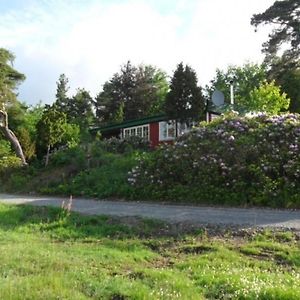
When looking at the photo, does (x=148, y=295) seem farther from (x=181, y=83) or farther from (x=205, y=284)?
(x=181, y=83)

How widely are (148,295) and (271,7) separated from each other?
2874 centimetres

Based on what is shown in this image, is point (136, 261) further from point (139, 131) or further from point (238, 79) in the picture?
point (238, 79)

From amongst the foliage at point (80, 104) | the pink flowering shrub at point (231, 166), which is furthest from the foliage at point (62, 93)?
the pink flowering shrub at point (231, 166)

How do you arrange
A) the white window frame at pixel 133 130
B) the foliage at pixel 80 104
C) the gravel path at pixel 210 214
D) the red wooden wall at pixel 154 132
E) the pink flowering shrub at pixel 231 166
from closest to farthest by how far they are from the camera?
the gravel path at pixel 210 214 < the pink flowering shrub at pixel 231 166 < the red wooden wall at pixel 154 132 < the white window frame at pixel 133 130 < the foliage at pixel 80 104

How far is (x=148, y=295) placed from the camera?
16.9 feet

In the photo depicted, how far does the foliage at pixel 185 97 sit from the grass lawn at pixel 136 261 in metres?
19.1

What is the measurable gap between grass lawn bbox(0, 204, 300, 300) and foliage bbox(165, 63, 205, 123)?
19070 millimetres

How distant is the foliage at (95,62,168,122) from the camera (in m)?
56.3

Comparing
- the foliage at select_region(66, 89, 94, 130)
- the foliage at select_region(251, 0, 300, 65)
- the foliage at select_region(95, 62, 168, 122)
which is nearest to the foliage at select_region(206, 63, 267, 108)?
the foliage at select_region(95, 62, 168, 122)

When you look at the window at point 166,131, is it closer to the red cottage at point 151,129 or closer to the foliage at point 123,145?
the red cottage at point 151,129

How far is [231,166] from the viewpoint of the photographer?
50.4 feet

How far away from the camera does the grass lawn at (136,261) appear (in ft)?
17.4

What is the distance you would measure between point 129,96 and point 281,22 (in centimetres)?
2799

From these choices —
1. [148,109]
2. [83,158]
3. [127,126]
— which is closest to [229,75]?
[148,109]
